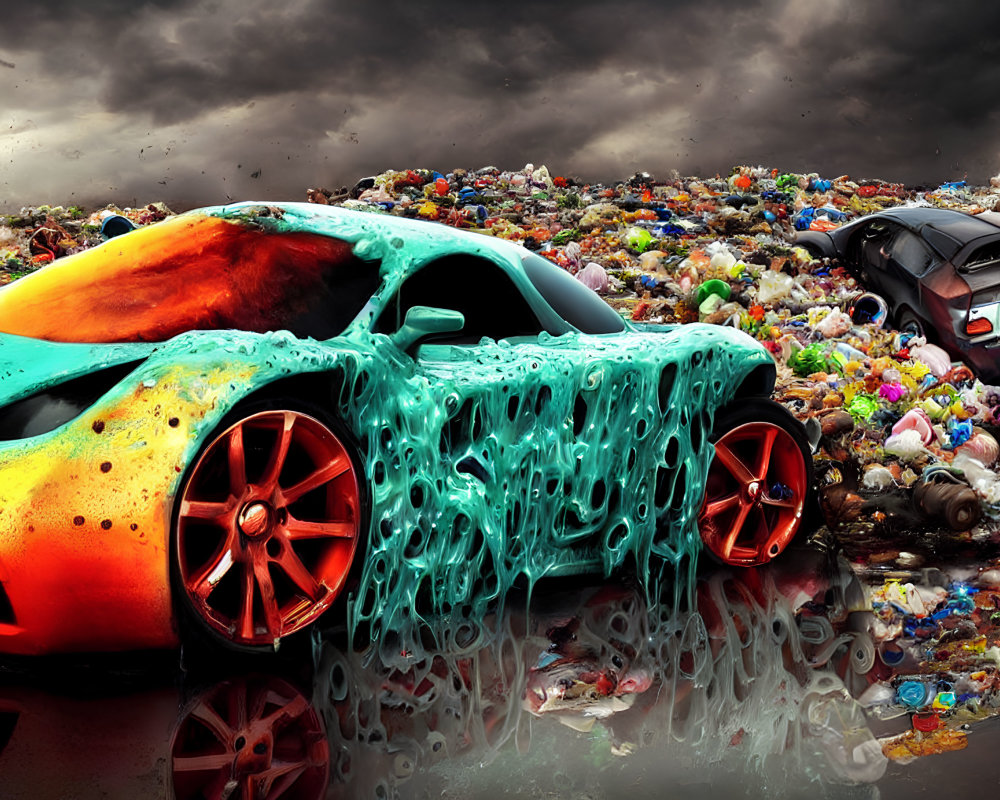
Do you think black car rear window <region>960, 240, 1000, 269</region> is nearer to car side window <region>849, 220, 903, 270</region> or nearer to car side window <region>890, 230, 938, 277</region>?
car side window <region>890, 230, 938, 277</region>

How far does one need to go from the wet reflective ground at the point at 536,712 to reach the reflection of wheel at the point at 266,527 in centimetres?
14

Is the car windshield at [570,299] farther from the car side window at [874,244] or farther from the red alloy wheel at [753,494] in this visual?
the car side window at [874,244]

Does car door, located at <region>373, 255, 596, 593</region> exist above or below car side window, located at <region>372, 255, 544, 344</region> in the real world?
below

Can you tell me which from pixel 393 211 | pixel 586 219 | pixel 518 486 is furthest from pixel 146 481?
pixel 393 211

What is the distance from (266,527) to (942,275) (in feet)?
25.0

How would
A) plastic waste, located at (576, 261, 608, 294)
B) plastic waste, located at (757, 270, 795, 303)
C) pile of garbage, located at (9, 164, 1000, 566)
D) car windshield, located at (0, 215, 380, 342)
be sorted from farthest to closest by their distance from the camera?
plastic waste, located at (576, 261, 608, 294), plastic waste, located at (757, 270, 795, 303), pile of garbage, located at (9, 164, 1000, 566), car windshield, located at (0, 215, 380, 342)

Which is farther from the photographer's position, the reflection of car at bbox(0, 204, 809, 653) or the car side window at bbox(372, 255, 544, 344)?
the car side window at bbox(372, 255, 544, 344)

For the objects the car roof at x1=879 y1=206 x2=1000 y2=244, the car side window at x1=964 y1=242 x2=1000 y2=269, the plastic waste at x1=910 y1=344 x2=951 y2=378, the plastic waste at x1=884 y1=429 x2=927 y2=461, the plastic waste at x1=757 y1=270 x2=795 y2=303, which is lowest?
the plastic waste at x1=884 y1=429 x2=927 y2=461

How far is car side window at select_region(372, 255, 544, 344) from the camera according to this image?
3744 millimetres

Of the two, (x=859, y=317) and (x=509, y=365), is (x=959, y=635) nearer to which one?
(x=509, y=365)

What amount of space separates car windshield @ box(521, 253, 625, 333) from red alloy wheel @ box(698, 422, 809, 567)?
69 cm

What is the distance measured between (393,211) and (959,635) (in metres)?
14.0

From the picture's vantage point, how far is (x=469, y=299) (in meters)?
3.95

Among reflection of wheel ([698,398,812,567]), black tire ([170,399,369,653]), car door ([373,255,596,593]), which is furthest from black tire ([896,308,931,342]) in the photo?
black tire ([170,399,369,653])
